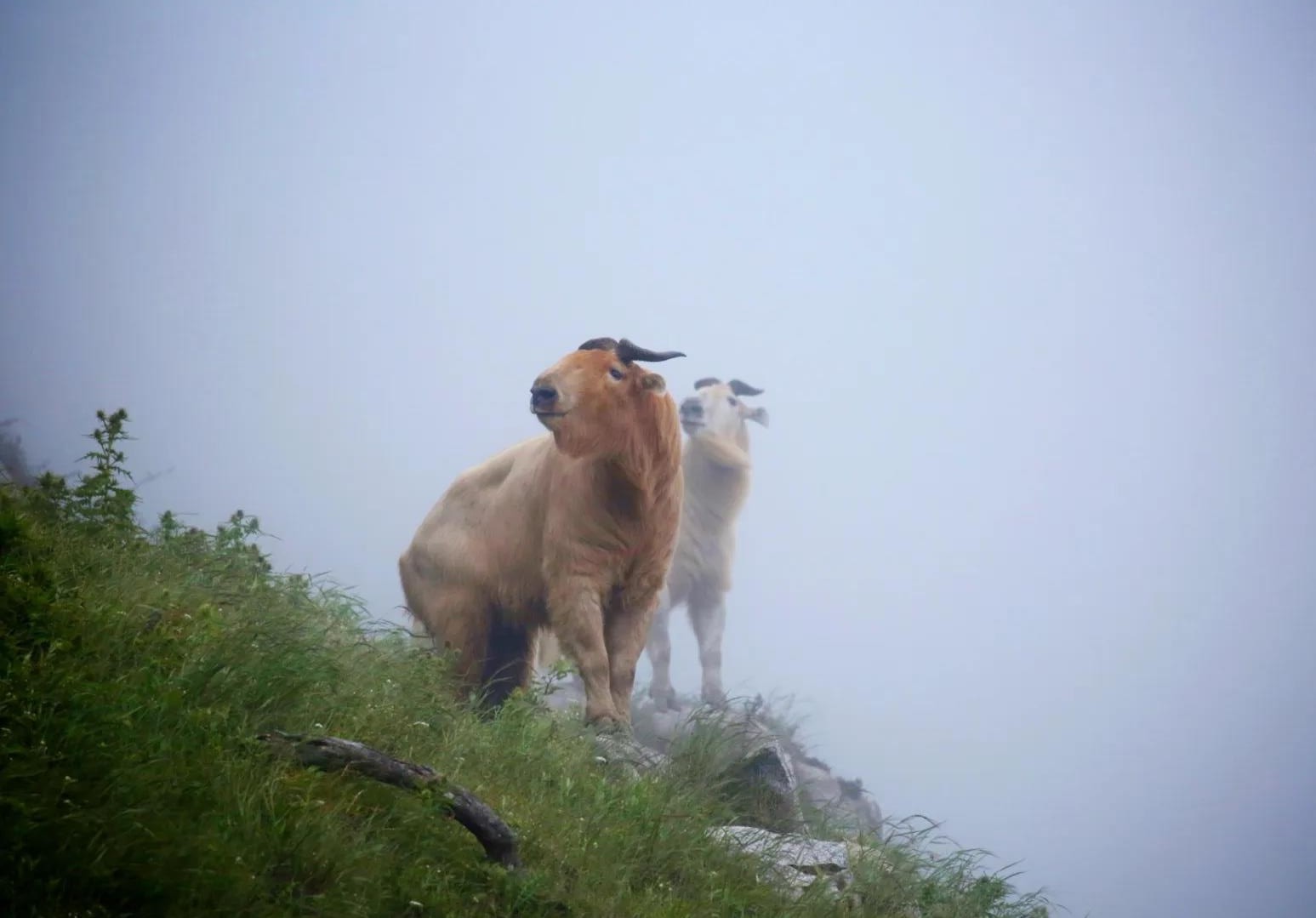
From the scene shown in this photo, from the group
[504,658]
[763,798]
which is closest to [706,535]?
[504,658]

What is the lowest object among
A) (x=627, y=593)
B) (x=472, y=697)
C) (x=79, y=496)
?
(x=472, y=697)

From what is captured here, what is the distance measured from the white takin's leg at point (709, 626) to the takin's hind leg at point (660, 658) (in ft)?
1.80

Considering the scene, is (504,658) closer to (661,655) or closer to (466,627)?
(466,627)

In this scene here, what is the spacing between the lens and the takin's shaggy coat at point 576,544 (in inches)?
248

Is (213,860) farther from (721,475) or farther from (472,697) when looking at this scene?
(721,475)

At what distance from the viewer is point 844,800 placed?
37.9 feet

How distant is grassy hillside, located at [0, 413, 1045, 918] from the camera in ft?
7.43

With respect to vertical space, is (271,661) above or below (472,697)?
below

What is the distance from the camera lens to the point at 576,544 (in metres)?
6.33

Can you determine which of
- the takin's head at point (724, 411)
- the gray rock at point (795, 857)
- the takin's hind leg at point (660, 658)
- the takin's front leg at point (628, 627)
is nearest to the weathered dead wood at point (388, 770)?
the gray rock at point (795, 857)

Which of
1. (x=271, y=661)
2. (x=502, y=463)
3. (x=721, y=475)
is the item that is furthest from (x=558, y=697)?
(x=271, y=661)

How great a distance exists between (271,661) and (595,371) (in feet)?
11.1

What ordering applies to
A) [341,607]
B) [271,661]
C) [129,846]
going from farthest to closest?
[341,607] → [271,661] → [129,846]

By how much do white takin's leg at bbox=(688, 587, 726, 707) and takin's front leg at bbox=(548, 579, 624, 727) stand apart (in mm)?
8763
